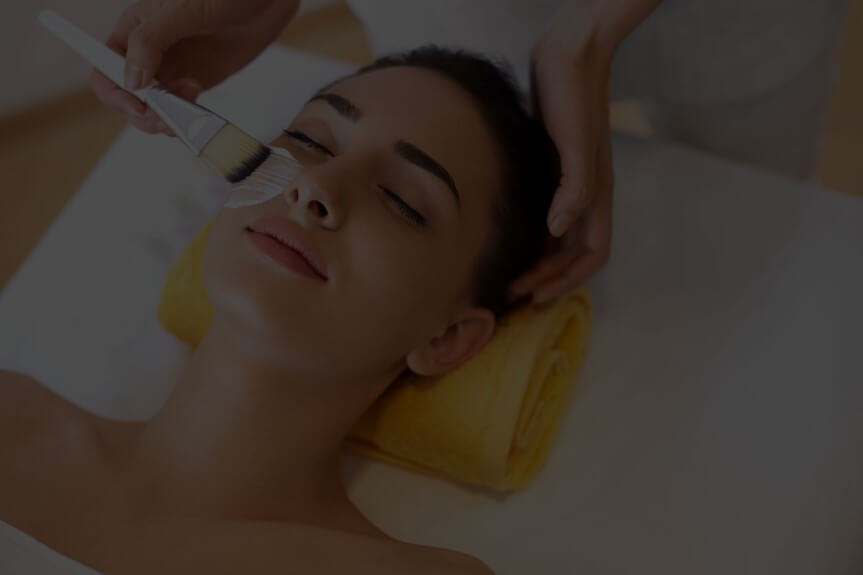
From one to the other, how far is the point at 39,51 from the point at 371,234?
57.4 inches

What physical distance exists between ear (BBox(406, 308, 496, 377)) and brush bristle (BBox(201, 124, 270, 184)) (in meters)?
0.30

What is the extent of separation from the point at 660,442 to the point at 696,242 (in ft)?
1.07

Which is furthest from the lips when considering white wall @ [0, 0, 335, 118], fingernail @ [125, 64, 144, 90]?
white wall @ [0, 0, 335, 118]

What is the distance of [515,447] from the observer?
41.9 inches

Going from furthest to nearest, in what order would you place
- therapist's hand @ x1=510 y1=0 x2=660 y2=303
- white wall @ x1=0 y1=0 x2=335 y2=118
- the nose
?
white wall @ x1=0 y1=0 x2=335 y2=118
therapist's hand @ x1=510 y1=0 x2=660 y2=303
the nose

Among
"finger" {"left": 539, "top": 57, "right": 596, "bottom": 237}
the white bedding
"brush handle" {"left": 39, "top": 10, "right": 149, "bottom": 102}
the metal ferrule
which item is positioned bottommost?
the white bedding

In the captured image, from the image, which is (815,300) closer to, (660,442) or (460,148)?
(660,442)

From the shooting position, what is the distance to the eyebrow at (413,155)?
929 mm

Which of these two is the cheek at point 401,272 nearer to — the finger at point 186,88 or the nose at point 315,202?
the nose at point 315,202

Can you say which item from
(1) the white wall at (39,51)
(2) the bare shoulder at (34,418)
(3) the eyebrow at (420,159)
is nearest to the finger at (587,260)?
(3) the eyebrow at (420,159)

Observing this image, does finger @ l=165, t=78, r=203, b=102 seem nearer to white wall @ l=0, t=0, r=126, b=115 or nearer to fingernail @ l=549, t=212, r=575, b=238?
fingernail @ l=549, t=212, r=575, b=238

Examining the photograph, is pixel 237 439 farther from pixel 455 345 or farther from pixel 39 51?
pixel 39 51

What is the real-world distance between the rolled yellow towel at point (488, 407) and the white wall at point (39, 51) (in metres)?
1.10

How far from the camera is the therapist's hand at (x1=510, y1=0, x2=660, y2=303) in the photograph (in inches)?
38.0
